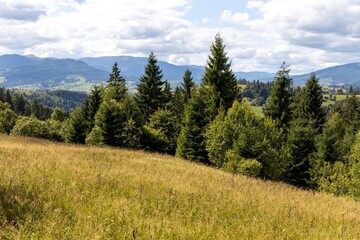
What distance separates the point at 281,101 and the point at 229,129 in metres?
17.5

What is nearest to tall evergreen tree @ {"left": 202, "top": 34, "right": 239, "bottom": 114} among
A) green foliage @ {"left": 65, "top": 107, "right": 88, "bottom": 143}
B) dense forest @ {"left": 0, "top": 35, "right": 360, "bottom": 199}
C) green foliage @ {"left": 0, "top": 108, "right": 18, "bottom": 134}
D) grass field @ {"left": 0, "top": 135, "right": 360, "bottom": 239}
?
dense forest @ {"left": 0, "top": 35, "right": 360, "bottom": 199}

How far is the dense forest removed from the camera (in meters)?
26.6

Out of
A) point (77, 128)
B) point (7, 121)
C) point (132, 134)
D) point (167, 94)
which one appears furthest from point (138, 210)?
point (7, 121)

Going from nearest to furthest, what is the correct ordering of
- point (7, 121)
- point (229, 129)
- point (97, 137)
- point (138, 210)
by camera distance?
1. point (138, 210)
2. point (229, 129)
3. point (97, 137)
4. point (7, 121)

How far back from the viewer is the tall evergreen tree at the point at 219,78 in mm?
34906

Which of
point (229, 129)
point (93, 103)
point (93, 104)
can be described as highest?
point (93, 103)

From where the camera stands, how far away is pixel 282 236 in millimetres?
5949

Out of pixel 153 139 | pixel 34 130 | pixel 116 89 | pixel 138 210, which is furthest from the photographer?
pixel 116 89

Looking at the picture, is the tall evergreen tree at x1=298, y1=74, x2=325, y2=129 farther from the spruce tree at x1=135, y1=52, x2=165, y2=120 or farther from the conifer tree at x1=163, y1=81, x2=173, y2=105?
the spruce tree at x1=135, y1=52, x2=165, y2=120

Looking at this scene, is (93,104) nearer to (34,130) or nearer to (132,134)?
(132,134)

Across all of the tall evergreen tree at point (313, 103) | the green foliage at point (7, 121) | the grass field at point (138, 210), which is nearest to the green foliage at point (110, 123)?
the tall evergreen tree at point (313, 103)

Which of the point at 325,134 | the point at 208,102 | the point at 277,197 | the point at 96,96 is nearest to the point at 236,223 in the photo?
the point at 277,197

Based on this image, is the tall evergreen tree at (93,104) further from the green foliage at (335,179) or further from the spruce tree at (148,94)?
the green foliage at (335,179)

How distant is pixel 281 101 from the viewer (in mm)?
41719
